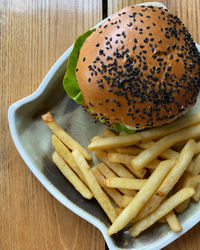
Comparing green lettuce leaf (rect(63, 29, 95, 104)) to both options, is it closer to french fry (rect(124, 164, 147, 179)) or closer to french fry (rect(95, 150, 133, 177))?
french fry (rect(95, 150, 133, 177))

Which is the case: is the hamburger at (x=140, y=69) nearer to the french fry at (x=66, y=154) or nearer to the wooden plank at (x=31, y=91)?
the french fry at (x=66, y=154)

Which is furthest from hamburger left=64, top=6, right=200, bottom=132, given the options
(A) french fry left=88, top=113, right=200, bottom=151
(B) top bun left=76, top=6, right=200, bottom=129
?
(A) french fry left=88, top=113, right=200, bottom=151

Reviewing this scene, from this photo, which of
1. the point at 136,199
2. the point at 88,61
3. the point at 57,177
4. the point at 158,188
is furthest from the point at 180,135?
the point at 57,177

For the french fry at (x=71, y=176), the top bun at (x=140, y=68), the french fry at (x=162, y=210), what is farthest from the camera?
the french fry at (x=71, y=176)

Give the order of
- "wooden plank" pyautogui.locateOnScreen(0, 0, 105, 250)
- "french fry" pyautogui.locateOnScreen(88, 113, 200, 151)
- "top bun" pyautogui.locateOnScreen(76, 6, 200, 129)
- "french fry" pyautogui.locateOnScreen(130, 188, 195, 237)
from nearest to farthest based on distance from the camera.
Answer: "top bun" pyautogui.locateOnScreen(76, 6, 200, 129)
"french fry" pyautogui.locateOnScreen(130, 188, 195, 237)
"french fry" pyautogui.locateOnScreen(88, 113, 200, 151)
"wooden plank" pyautogui.locateOnScreen(0, 0, 105, 250)

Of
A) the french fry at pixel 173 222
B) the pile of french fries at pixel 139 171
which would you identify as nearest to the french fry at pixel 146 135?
the pile of french fries at pixel 139 171

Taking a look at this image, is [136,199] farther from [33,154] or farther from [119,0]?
[119,0]
